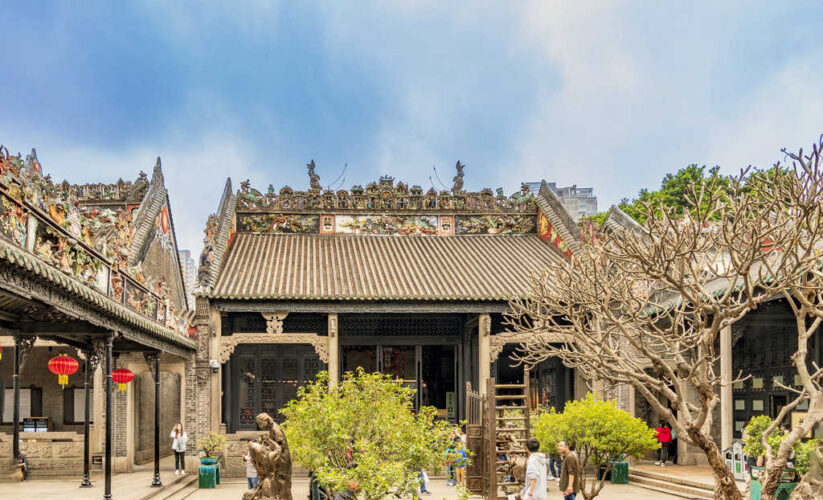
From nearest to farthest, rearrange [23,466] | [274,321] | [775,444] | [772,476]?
[772,476]
[775,444]
[23,466]
[274,321]

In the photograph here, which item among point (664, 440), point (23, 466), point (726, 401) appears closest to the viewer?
point (726, 401)

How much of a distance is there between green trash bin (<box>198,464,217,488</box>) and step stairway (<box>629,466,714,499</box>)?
877 cm

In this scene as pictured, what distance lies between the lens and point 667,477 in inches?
662

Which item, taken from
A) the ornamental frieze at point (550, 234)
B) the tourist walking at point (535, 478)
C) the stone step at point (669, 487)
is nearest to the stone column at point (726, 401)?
the stone step at point (669, 487)

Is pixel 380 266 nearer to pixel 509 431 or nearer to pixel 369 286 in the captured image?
pixel 369 286

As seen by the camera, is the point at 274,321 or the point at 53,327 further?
the point at 274,321

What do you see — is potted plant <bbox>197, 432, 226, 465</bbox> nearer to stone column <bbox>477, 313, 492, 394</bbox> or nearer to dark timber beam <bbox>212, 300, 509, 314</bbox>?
dark timber beam <bbox>212, 300, 509, 314</bbox>

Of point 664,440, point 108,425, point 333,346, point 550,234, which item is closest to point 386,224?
point 550,234

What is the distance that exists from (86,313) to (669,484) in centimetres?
1134

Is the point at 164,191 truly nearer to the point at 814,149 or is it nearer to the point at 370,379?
the point at 370,379

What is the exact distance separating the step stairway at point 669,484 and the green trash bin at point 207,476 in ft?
28.8

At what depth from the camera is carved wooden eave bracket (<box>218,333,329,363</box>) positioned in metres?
20.0

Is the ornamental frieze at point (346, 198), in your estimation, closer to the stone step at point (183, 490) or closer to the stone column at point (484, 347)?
the stone column at point (484, 347)

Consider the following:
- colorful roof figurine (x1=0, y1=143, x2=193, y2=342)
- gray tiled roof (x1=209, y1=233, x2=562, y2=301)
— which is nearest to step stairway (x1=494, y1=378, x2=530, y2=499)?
gray tiled roof (x1=209, y1=233, x2=562, y2=301)
